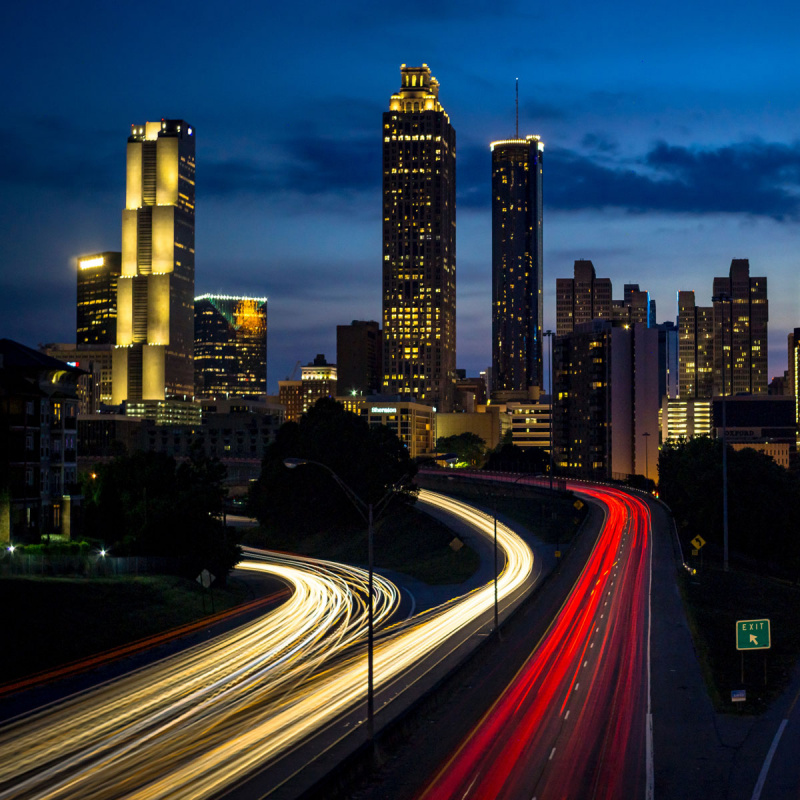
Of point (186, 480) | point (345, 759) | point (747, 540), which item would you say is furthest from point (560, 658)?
point (747, 540)

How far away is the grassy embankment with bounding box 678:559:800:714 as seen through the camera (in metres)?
45.3

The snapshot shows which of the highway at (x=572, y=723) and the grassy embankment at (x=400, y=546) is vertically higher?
the highway at (x=572, y=723)

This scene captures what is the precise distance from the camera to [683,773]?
1287 inches

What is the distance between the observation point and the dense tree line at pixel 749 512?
362 feet

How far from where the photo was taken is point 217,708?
39.1 metres

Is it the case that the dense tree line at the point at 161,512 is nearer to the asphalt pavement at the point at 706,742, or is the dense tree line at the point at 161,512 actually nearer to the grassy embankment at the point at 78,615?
the grassy embankment at the point at 78,615

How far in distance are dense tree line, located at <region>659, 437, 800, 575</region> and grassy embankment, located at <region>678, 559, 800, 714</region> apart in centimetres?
2528

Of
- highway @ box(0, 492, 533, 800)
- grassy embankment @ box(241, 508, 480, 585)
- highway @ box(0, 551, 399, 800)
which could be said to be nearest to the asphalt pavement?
highway @ box(0, 492, 533, 800)

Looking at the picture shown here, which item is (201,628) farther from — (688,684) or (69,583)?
(688,684)

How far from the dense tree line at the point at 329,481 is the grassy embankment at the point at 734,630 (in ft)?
155

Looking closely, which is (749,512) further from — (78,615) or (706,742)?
(78,615)

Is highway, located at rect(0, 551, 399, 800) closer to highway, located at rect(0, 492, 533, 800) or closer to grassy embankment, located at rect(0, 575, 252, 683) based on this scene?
highway, located at rect(0, 492, 533, 800)

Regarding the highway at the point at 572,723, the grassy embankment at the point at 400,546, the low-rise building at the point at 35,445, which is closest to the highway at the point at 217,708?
the highway at the point at 572,723

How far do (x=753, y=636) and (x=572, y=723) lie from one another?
10201 mm
